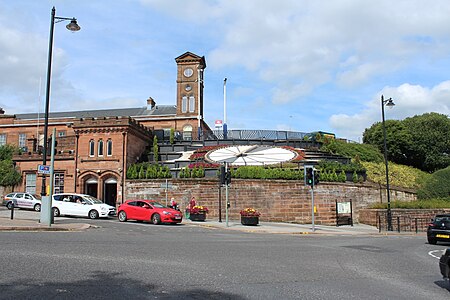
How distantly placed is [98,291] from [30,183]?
115 ft

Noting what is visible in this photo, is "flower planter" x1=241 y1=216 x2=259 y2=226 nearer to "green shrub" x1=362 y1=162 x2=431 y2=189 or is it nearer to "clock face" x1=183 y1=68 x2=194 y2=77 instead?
"green shrub" x1=362 y1=162 x2=431 y2=189

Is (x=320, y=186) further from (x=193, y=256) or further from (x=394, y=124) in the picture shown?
(x=394, y=124)

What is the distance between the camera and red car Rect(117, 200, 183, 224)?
2539cm

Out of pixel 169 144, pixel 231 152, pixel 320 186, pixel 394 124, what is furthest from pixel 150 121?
pixel 394 124

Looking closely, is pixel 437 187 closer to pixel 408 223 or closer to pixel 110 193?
pixel 408 223

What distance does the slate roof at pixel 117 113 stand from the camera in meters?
58.8

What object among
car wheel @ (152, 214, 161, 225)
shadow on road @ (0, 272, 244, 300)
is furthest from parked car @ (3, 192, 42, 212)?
shadow on road @ (0, 272, 244, 300)

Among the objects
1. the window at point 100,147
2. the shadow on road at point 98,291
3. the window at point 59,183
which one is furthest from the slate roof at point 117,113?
the shadow on road at point 98,291

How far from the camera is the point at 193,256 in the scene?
11516 mm

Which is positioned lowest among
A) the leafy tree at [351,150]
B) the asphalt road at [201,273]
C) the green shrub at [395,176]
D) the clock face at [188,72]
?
the asphalt road at [201,273]

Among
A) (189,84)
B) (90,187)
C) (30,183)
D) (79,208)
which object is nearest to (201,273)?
(79,208)

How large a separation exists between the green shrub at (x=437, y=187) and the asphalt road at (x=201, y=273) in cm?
2517

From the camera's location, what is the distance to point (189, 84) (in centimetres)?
5488

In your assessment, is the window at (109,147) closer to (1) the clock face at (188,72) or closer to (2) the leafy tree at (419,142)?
(1) the clock face at (188,72)
